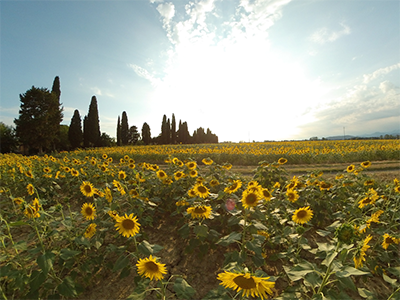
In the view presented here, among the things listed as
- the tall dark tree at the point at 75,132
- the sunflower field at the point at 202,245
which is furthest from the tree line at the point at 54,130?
the sunflower field at the point at 202,245

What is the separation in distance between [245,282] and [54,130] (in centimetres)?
3914

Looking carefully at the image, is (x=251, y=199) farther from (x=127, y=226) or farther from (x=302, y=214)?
(x=127, y=226)

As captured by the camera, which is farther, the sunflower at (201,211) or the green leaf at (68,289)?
the sunflower at (201,211)

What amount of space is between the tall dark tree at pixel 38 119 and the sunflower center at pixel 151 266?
36.8 m

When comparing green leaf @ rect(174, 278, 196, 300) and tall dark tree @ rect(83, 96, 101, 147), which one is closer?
green leaf @ rect(174, 278, 196, 300)

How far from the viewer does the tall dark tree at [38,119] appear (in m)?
29.9

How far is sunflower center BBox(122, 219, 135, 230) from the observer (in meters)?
1.91

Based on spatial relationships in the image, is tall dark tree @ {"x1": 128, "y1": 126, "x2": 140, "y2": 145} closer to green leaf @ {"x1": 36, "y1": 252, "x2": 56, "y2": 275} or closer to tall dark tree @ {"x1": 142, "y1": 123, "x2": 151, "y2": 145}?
tall dark tree @ {"x1": 142, "y1": 123, "x2": 151, "y2": 145}

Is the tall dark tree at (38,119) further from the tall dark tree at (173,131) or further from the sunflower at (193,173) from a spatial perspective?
the sunflower at (193,173)

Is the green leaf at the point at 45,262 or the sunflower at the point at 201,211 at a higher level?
the sunflower at the point at 201,211

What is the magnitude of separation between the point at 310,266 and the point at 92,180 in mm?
4991

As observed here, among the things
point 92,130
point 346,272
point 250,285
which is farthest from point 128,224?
point 92,130

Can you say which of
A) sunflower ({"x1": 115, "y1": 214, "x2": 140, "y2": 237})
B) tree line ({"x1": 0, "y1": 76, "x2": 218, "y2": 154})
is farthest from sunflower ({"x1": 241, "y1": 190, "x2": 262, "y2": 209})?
tree line ({"x1": 0, "y1": 76, "x2": 218, "y2": 154})

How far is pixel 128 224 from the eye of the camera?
1.91m
